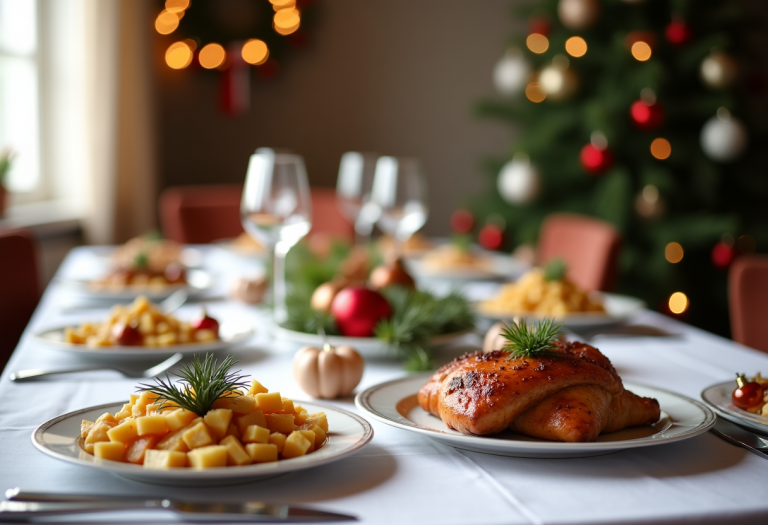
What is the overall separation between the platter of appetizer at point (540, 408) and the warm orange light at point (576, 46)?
3.63m

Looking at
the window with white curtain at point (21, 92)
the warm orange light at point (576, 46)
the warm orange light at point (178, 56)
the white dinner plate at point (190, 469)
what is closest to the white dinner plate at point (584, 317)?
the white dinner plate at point (190, 469)

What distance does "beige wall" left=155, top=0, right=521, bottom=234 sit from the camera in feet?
17.2

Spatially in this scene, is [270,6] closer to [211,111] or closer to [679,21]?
[211,111]

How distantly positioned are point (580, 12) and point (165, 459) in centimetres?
379

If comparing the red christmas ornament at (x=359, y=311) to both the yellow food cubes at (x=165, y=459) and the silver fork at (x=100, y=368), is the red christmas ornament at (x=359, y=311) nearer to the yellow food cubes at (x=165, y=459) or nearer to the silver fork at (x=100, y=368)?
the silver fork at (x=100, y=368)

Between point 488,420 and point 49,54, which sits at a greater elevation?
point 49,54

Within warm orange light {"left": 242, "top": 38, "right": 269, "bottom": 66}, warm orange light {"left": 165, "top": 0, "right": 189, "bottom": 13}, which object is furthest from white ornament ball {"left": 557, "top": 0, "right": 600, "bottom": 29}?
warm orange light {"left": 165, "top": 0, "right": 189, "bottom": 13}

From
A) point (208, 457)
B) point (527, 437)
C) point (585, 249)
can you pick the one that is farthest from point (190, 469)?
point (585, 249)

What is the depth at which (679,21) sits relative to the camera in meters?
4.09

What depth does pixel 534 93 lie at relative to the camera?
459 cm

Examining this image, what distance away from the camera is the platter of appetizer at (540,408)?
0.88 metres

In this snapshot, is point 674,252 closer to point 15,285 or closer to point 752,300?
point 752,300

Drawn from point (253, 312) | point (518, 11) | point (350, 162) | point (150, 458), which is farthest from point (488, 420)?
point (518, 11)

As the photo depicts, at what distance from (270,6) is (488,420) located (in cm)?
459
